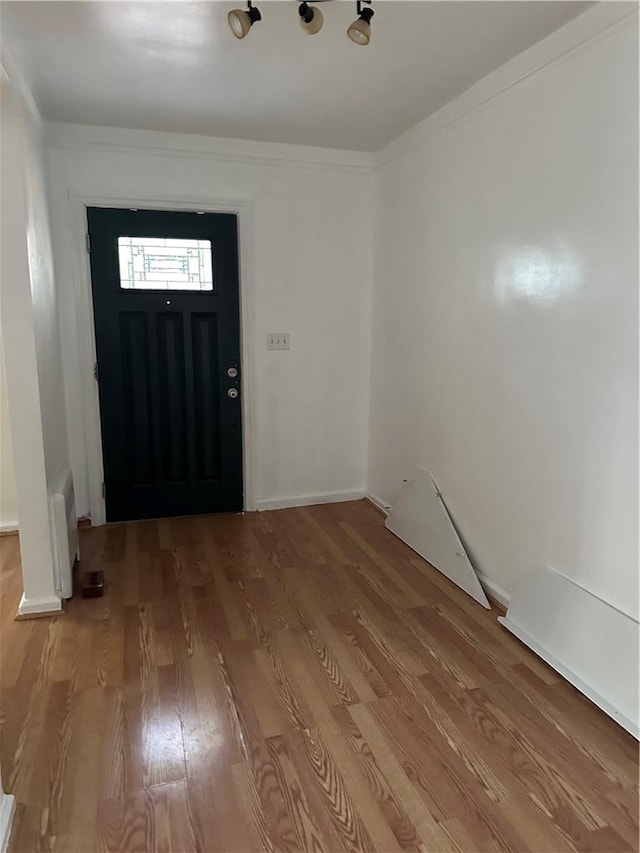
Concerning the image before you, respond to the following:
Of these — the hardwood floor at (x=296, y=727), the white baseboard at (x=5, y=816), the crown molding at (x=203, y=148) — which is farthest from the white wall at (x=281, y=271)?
the white baseboard at (x=5, y=816)

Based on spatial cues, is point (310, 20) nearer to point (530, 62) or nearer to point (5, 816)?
point (530, 62)

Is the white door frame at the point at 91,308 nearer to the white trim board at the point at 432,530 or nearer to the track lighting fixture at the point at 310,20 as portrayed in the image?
the white trim board at the point at 432,530

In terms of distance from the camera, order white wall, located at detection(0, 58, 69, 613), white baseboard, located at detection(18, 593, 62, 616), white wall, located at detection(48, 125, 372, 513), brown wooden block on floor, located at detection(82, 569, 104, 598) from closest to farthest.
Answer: white wall, located at detection(0, 58, 69, 613)
white baseboard, located at detection(18, 593, 62, 616)
brown wooden block on floor, located at detection(82, 569, 104, 598)
white wall, located at detection(48, 125, 372, 513)

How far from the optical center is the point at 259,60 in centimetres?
241

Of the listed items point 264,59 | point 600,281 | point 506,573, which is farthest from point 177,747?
point 264,59

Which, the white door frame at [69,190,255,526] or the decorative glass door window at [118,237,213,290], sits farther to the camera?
the decorative glass door window at [118,237,213,290]

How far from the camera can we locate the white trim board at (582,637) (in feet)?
6.41

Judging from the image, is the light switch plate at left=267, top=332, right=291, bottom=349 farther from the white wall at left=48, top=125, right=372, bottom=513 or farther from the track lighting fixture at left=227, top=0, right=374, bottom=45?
the track lighting fixture at left=227, top=0, right=374, bottom=45

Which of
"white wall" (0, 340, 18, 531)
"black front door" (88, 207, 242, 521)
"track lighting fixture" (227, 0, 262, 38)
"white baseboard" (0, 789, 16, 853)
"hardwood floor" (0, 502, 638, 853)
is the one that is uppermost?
"track lighting fixture" (227, 0, 262, 38)

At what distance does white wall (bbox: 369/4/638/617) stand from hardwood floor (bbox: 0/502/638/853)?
21.7 inches

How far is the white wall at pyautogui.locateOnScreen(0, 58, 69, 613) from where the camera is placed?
2332 mm

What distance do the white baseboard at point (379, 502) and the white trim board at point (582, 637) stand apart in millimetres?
1512

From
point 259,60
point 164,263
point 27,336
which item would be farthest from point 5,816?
point 164,263

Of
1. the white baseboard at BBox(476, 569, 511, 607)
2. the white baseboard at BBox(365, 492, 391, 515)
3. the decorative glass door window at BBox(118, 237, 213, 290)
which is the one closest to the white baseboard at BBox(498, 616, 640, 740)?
the white baseboard at BBox(476, 569, 511, 607)
